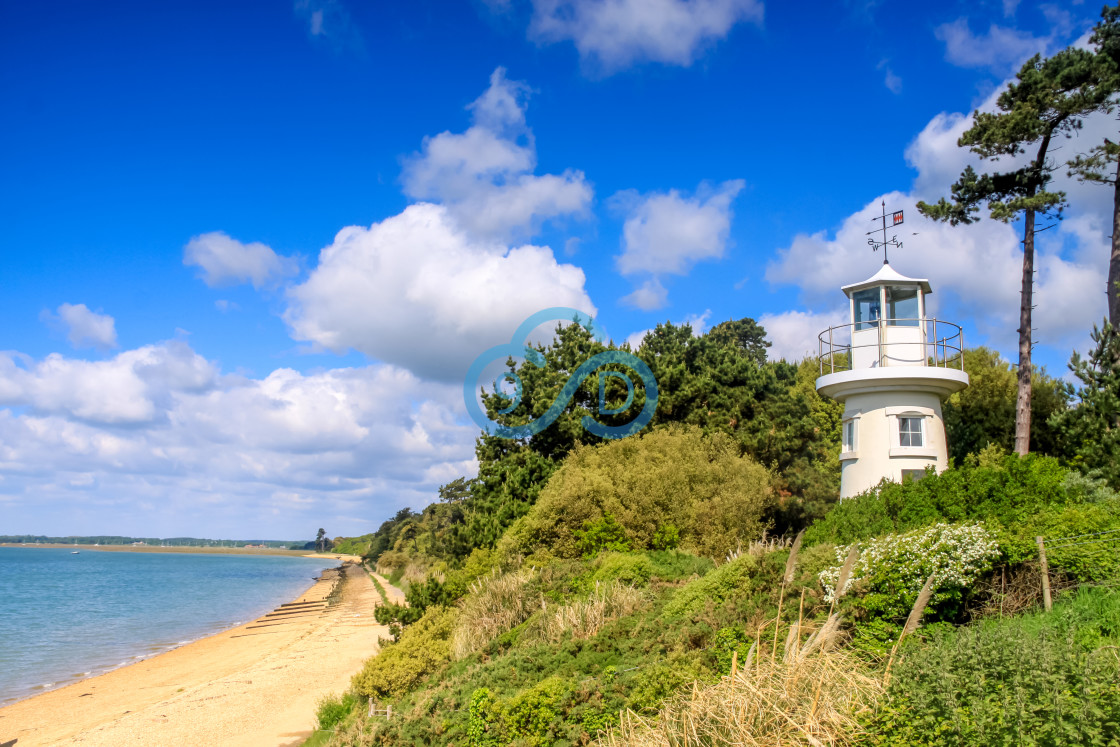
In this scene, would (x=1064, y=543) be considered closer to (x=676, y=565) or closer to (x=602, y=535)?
(x=676, y=565)

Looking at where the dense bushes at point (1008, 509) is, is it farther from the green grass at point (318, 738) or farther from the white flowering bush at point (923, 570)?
the green grass at point (318, 738)

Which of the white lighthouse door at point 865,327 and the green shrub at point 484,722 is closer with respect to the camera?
the green shrub at point 484,722

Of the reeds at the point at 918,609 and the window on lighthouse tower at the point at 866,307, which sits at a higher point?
the window on lighthouse tower at the point at 866,307

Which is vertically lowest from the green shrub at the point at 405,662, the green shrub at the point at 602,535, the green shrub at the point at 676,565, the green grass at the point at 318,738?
the green grass at the point at 318,738

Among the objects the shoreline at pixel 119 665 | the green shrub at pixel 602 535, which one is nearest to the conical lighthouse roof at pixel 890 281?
the green shrub at pixel 602 535

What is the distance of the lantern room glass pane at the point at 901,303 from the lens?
16619mm

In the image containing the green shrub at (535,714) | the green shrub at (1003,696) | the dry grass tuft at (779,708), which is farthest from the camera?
the green shrub at (535,714)

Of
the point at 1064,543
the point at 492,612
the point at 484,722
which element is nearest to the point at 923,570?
the point at 1064,543

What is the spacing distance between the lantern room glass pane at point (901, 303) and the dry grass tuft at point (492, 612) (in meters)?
9.95

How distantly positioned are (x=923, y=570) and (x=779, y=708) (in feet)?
11.4

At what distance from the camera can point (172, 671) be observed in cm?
2777

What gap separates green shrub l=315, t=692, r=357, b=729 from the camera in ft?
52.8

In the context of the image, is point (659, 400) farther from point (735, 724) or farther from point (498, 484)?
point (735, 724)

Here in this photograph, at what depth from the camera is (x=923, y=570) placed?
8406 mm
